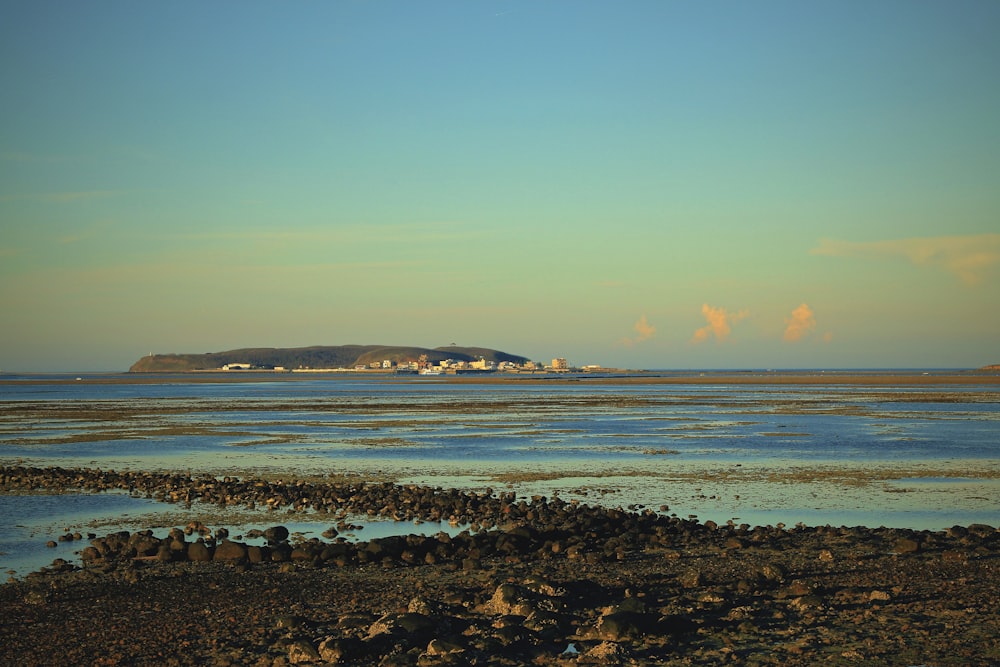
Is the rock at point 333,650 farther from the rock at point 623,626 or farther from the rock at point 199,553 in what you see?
the rock at point 199,553

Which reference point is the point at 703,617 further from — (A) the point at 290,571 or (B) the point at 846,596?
(A) the point at 290,571

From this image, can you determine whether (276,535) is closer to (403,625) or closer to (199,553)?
(199,553)

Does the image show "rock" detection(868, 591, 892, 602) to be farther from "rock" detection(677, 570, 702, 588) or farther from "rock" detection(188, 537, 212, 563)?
"rock" detection(188, 537, 212, 563)

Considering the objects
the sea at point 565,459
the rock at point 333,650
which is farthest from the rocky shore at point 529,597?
the sea at point 565,459

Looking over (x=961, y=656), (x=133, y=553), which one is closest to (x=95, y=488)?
(x=133, y=553)

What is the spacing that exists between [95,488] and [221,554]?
455 inches

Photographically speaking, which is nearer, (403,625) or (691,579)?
(403,625)

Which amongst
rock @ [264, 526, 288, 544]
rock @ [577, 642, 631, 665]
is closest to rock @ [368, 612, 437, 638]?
rock @ [577, 642, 631, 665]

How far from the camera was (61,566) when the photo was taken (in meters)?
15.5

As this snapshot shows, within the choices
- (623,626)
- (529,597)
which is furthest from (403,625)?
(623,626)

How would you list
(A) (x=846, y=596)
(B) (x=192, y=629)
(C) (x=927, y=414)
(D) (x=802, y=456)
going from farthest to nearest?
(C) (x=927, y=414), (D) (x=802, y=456), (A) (x=846, y=596), (B) (x=192, y=629)

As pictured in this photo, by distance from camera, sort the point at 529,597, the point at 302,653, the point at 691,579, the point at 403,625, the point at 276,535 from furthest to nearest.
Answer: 1. the point at 276,535
2. the point at 691,579
3. the point at 529,597
4. the point at 403,625
5. the point at 302,653

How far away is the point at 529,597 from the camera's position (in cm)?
1220

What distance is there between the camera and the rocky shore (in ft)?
34.7
